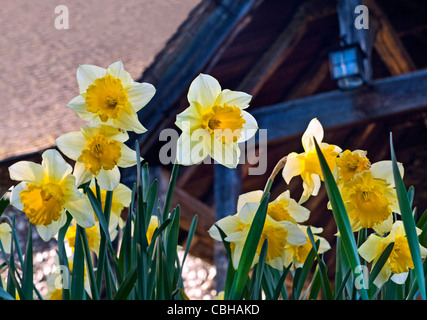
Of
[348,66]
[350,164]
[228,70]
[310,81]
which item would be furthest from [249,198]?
[310,81]

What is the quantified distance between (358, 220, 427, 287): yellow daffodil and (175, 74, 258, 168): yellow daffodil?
199 millimetres

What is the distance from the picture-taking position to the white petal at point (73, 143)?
715 mm

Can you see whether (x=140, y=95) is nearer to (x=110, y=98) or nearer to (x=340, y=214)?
(x=110, y=98)

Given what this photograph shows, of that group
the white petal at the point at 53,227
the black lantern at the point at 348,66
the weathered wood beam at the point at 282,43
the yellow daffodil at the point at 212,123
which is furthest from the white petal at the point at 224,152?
the weathered wood beam at the point at 282,43

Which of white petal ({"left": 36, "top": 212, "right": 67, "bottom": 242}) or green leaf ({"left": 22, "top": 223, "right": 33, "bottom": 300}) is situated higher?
white petal ({"left": 36, "top": 212, "right": 67, "bottom": 242})

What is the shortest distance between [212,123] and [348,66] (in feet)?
9.37

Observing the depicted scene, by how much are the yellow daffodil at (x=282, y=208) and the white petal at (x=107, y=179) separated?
160mm

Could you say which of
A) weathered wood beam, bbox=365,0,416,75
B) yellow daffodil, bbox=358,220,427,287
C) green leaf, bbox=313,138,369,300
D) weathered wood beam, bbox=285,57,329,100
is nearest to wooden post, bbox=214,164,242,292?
weathered wood beam, bbox=285,57,329,100

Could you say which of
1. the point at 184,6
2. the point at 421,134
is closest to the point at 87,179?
the point at 184,6

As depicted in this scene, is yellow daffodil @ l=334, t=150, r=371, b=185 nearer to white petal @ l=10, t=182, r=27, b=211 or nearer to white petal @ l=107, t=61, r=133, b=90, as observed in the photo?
white petal @ l=107, t=61, r=133, b=90

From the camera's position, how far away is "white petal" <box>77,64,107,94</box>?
0.74 metres

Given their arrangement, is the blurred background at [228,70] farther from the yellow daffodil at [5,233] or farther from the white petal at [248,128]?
the white petal at [248,128]
